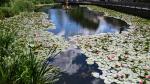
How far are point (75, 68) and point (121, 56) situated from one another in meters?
2.08

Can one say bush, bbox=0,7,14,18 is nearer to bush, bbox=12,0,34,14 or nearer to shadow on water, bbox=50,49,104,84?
bush, bbox=12,0,34,14

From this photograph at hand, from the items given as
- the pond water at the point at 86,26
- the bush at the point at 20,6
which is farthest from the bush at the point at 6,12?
the pond water at the point at 86,26

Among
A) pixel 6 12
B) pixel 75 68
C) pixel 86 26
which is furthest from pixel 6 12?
pixel 75 68

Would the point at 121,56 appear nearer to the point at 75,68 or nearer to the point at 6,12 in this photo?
the point at 75,68

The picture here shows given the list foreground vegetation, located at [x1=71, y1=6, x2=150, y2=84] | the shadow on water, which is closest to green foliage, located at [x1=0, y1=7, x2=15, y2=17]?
foreground vegetation, located at [x1=71, y1=6, x2=150, y2=84]

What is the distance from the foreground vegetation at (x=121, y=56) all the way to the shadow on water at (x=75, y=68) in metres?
0.27

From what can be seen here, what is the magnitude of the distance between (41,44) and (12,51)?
4.50 meters

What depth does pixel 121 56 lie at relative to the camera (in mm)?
11086

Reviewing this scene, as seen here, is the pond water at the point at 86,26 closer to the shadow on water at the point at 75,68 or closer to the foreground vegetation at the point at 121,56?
the foreground vegetation at the point at 121,56

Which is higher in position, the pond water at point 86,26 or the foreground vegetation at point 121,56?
the foreground vegetation at point 121,56

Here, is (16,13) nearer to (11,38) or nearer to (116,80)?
(11,38)

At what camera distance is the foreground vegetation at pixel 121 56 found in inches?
347

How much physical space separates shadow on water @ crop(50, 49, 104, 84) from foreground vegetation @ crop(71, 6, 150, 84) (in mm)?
270

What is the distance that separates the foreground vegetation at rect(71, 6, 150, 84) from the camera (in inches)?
347
